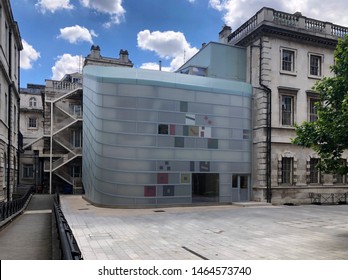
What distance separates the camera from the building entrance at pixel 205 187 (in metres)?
22.2

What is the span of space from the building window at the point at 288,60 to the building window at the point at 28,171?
1259 inches

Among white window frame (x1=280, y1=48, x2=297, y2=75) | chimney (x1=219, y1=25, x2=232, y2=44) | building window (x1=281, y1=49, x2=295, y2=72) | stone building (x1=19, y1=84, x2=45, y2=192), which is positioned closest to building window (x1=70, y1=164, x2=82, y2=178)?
stone building (x1=19, y1=84, x2=45, y2=192)

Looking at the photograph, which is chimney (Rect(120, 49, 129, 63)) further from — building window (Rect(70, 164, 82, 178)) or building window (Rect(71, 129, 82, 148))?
building window (Rect(70, 164, 82, 178))

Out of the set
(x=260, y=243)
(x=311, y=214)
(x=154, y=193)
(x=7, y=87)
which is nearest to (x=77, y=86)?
(x=7, y=87)

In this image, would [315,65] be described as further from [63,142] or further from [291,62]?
[63,142]

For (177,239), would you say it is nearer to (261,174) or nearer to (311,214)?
(311,214)

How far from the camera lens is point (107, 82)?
67.8 ft

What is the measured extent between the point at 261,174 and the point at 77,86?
75.9 feet

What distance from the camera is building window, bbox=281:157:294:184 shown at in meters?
23.9

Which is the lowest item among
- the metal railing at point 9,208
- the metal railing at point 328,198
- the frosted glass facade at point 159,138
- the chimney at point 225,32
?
the metal railing at point 328,198

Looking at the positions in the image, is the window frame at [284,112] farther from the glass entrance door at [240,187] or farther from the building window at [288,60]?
the glass entrance door at [240,187]

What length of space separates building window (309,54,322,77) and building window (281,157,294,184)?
23.0 ft

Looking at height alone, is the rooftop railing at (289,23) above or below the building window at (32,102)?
above

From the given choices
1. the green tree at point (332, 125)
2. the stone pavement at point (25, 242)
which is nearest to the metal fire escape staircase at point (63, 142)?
the stone pavement at point (25, 242)
